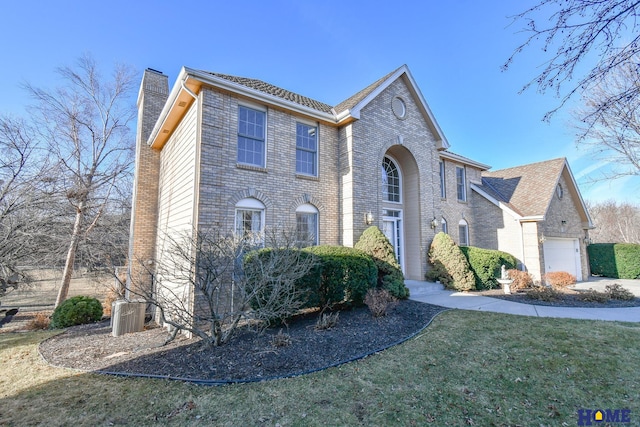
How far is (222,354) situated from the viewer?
5.21m

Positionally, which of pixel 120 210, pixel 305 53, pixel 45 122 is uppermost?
pixel 305 53

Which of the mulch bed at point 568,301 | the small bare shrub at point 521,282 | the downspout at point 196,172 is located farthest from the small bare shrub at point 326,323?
the small bare shrub at point 521,282

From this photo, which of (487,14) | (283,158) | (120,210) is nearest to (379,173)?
(283,158)

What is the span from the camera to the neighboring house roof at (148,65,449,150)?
317 inches

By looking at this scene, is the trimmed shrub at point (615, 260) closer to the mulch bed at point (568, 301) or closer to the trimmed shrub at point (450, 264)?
the mulch bed at point (568, 301)

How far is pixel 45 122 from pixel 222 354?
1644 cm

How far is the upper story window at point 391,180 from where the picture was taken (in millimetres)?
12969

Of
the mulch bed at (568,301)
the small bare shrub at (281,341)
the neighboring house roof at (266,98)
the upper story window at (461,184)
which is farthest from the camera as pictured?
the upper story window at (461,184)

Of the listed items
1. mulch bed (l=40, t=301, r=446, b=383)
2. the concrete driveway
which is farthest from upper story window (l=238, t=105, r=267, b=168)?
the concrete driveway

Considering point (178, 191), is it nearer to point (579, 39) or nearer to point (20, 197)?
point (20, 197)

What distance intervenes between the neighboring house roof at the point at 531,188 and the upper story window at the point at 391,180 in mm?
6638

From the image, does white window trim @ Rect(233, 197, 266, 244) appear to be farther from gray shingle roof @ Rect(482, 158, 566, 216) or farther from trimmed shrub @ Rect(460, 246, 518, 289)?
gray shingle roof @ Rect(482, 158, 566, 216)

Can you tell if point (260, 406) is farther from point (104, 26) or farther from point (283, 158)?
point (104, 26)

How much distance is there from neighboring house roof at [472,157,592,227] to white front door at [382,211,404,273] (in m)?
6.85
